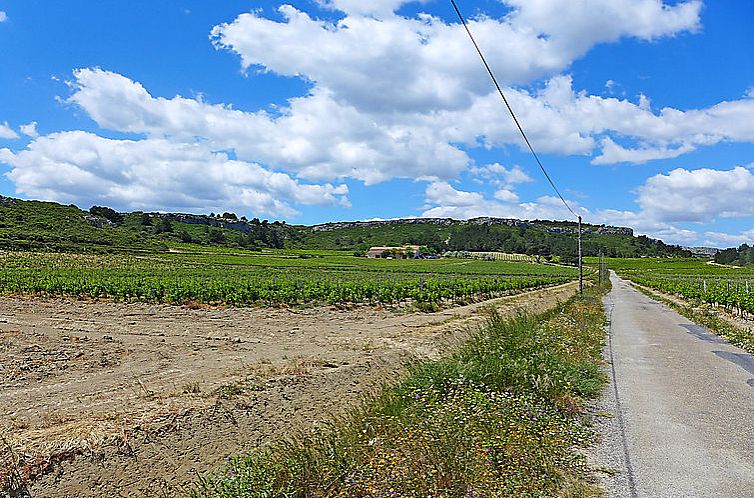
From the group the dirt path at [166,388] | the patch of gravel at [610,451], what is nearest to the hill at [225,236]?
the dirt path at [166,388]

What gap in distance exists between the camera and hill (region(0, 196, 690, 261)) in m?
97.2

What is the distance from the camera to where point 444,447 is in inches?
212

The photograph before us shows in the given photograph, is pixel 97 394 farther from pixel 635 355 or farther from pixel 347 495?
pixel 635 355

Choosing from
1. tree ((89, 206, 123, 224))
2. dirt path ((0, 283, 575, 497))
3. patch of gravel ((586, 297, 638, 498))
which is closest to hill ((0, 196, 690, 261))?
tree ((89, 206, 123, 224))

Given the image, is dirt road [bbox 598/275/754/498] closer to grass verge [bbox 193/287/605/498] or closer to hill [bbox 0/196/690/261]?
grass verge [bbox 193/287/605/498]

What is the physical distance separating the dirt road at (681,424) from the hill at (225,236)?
7180 cm

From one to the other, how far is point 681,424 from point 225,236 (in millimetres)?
151932

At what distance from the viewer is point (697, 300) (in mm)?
34875

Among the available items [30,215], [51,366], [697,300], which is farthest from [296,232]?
[51,366]

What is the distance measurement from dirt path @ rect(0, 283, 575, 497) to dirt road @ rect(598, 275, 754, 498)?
4076 mm

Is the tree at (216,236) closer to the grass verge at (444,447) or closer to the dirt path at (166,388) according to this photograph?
the dirt path at (166,388)

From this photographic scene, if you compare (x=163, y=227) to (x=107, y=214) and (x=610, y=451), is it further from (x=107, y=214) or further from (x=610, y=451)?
(x=610, y=451)

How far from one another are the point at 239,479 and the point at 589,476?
346cm

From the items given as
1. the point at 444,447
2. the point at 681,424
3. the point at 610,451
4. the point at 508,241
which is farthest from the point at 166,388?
the point at 508,241
